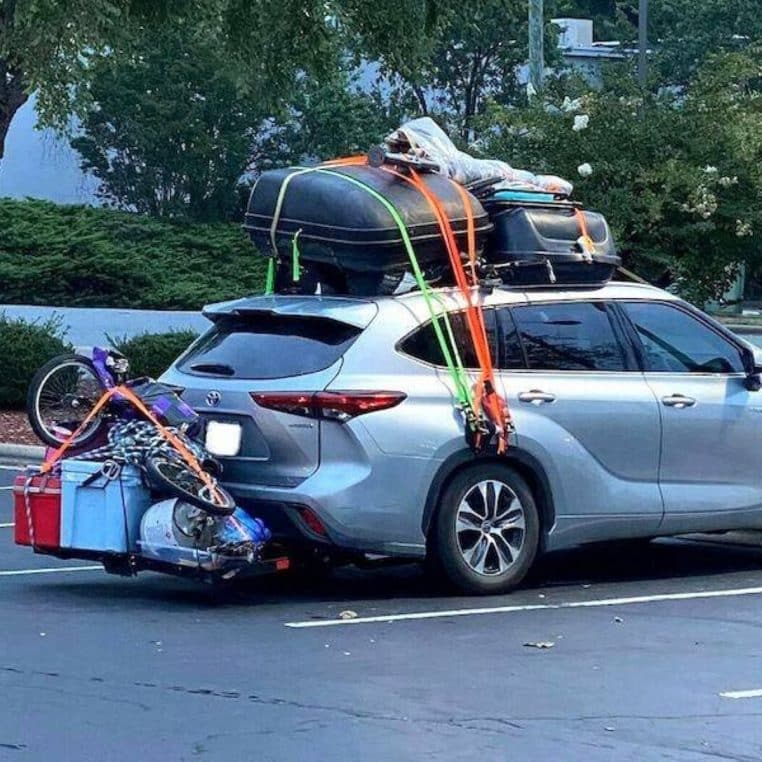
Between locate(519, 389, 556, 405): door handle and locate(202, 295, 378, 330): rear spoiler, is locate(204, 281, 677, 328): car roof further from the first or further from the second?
locate(519, 389, 556, 405): door handle

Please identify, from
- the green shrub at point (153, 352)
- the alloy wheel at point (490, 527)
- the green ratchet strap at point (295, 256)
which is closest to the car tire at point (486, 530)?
the alloy wheel at point (490, 527)

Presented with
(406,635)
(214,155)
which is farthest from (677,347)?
(214,155)

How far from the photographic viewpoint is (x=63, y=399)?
9953 millimetres

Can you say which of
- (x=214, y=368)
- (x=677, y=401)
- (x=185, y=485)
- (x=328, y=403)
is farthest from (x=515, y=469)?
(x=185, y=485)

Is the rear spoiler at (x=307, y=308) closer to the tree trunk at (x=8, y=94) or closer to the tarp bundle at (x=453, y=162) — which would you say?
the tarp bundle at (x=453, y=162)

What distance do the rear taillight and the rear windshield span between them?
176 mm

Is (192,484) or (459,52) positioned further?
(459,52)

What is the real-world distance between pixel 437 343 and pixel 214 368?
1221 millimetres

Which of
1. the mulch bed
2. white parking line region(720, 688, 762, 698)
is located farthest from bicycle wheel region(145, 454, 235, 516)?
the mulch bed

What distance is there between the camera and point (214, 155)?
35219 millimetres

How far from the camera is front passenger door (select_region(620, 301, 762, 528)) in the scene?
9.87 meters

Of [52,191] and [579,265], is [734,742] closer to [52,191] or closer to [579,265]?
[579,265]

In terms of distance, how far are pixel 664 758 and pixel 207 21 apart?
46.1ft

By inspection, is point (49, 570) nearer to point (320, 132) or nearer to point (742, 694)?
point (742, 694)
